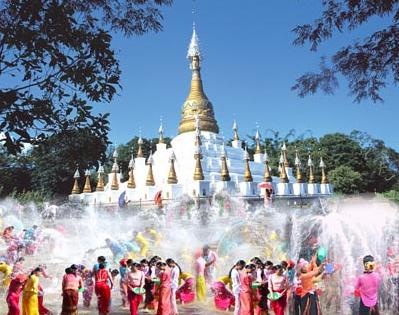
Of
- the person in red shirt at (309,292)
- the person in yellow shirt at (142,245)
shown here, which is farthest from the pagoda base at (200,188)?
the person in red shirt at (309,292)

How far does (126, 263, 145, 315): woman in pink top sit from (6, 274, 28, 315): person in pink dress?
82.9 inches

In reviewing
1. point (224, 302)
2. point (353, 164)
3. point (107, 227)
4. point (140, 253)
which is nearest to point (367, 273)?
point (224, 302)

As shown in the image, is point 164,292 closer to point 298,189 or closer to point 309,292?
point 309,292

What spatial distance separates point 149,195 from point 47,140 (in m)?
28.6

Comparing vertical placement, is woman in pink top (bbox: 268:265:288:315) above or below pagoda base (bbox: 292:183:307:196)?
below

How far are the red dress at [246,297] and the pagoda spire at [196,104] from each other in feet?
108

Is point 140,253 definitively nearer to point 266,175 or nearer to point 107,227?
point 107,227

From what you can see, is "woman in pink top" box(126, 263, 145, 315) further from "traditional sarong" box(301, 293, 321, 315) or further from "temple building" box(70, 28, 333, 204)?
"temple building" box(70, 28, 333, 204)

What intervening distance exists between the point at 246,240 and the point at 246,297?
275 inches

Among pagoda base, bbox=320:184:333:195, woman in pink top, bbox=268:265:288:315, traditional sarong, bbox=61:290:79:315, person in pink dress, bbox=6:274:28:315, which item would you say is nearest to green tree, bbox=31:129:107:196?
traditional sarong, bbox=61:290:79:315

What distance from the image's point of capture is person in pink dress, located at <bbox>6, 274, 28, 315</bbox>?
9125 mm

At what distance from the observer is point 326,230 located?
11.5m

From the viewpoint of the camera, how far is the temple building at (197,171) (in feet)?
108

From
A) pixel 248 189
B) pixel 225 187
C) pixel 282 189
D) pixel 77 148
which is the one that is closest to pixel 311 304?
pixel 77 148
